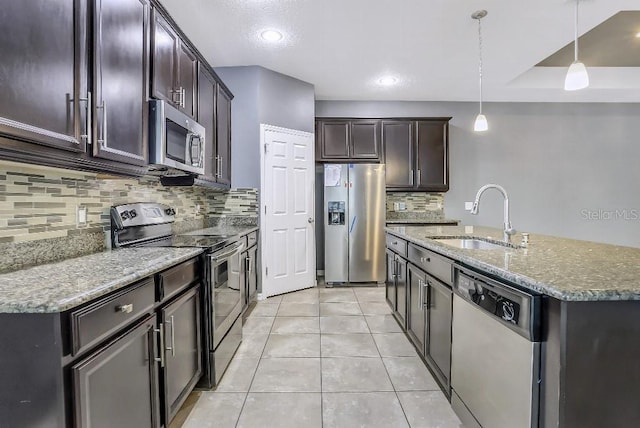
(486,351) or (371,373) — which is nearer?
(486,351)

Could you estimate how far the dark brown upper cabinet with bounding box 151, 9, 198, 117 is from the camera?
1923 millimetres

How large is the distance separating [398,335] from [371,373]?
676mm

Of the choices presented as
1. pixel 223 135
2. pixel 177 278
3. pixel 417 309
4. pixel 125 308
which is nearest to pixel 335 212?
pixel 223 135

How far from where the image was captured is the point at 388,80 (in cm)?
406

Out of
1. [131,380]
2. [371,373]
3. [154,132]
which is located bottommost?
[371,373]

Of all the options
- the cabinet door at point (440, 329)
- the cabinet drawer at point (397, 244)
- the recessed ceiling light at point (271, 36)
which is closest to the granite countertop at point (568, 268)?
the cabinet door at point (440, 329)

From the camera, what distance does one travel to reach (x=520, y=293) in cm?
110

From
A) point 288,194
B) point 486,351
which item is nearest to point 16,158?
point 486,351

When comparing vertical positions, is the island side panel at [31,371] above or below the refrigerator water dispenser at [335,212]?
below

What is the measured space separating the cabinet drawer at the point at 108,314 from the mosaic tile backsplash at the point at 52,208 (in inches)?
22.9

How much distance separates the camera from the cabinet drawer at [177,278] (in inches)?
56.9

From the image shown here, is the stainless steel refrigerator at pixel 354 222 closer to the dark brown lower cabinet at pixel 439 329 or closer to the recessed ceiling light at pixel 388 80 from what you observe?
the recessed ceiling light at pixel 388 80

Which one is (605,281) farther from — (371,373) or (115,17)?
(115,17)

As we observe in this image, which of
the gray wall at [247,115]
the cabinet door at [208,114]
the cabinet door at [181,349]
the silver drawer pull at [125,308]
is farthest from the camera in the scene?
the gray wall at [247,115]
